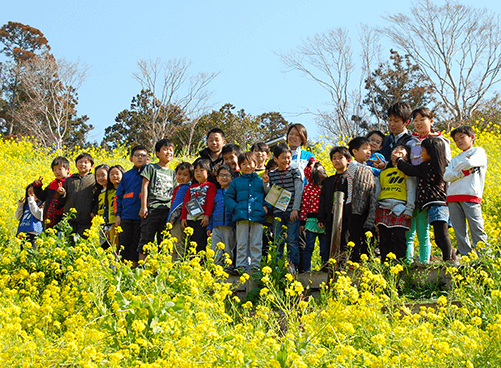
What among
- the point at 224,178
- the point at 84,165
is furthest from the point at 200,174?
the point at 84,165

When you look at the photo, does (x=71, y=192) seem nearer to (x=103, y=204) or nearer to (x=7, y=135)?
(x=103, y=204)

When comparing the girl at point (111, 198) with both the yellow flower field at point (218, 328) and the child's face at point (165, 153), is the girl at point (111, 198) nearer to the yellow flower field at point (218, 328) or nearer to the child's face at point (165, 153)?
the child's face at point (165, 153)

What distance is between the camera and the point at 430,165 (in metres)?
4.91

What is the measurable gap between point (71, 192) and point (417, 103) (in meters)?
23.3

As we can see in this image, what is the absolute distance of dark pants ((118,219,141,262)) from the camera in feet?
19.7

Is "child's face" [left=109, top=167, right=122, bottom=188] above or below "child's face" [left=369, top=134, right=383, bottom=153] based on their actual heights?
below

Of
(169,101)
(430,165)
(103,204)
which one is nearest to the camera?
(430,165)

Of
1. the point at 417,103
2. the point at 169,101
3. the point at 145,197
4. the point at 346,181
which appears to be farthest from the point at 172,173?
the point at 417,103

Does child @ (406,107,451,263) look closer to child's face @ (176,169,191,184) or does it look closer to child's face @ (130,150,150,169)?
child's face @ (176,169,191,184)

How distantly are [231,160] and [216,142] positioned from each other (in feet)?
1.16

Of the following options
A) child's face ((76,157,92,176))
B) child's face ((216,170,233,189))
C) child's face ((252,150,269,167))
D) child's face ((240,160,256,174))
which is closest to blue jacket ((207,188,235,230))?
child's face ((216,170,233,189))

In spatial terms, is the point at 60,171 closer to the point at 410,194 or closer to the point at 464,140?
the point at 410,194

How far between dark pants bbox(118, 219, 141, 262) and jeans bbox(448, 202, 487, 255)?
3.59 metres

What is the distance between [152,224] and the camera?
5934 mm
